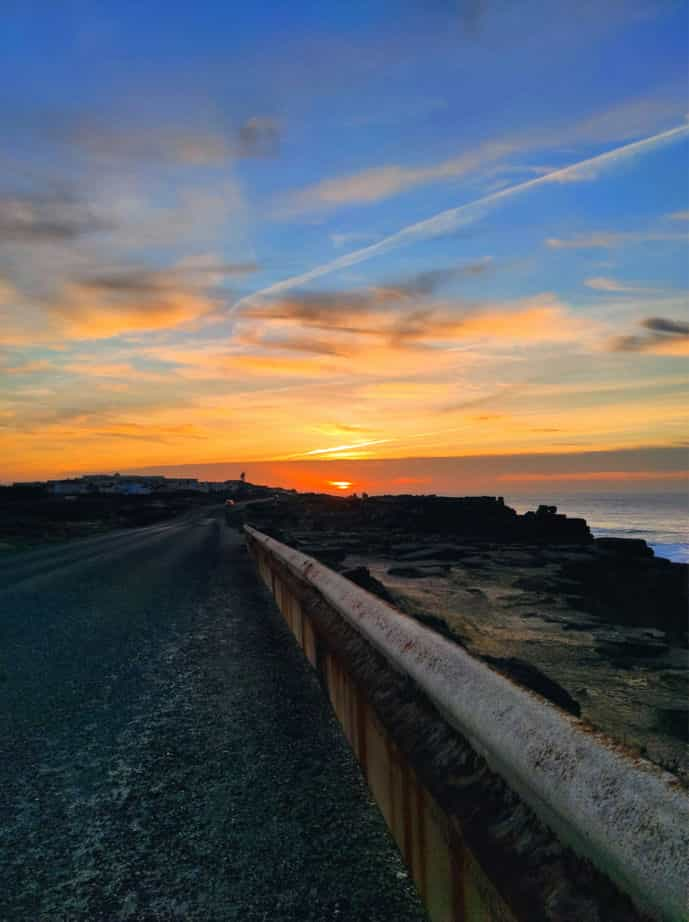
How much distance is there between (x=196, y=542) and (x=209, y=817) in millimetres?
21572

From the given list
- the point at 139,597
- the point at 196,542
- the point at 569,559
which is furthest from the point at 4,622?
the point at 569,559

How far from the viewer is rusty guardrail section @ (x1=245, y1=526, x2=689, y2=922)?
56.1 inches

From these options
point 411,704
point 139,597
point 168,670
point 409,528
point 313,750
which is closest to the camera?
point 411,704

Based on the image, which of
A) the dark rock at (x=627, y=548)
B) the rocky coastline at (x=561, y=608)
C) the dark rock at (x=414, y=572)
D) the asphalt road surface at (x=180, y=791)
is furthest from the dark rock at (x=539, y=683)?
the dark rock at (x=627, y=548)

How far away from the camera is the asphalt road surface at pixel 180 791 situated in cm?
251

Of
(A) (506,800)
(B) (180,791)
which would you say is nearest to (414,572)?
(B) (180,791)

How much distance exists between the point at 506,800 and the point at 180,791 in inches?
81.1

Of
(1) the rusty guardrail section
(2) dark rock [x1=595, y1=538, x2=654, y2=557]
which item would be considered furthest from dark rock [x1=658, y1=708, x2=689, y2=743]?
(2) dark rock [x1=595, y1=538, x2=654, y2=557]

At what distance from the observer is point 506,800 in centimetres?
201

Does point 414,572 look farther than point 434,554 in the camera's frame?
No

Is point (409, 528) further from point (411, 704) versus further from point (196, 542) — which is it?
point (411, 704)

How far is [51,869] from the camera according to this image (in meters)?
2.70

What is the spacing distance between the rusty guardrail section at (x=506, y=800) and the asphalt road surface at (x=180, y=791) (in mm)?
318

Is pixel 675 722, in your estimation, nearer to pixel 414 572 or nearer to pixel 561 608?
pixel 561 608
